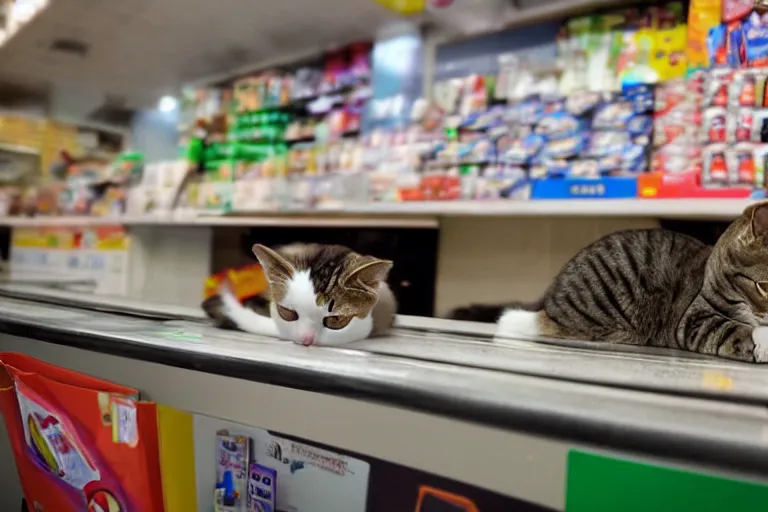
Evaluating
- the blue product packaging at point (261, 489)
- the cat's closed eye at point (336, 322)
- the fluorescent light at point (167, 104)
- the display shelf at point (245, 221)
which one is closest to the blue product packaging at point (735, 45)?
the display shelf at point (245, 221)

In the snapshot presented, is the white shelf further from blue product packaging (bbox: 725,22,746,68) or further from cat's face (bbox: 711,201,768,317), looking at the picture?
cat's face (bbox: 711,201,768,317)

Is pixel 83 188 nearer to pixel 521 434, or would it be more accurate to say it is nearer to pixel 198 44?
pixel 198 44

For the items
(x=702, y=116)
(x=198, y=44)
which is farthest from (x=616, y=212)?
(x=198, y=44)

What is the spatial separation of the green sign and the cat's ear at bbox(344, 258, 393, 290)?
40 cm

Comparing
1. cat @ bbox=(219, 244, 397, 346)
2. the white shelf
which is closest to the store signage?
the white shelf

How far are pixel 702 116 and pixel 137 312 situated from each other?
4.47 feet

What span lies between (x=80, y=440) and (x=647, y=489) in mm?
708

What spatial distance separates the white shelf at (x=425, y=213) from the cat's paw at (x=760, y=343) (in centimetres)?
67

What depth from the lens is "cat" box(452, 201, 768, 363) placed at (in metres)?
0.71

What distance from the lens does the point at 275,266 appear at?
0.80 m

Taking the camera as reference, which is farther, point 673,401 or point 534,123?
point 534,123

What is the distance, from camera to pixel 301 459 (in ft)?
2.21

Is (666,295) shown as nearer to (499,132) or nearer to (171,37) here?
(499,132)

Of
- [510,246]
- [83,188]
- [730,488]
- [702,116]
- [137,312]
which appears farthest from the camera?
[83,188]
